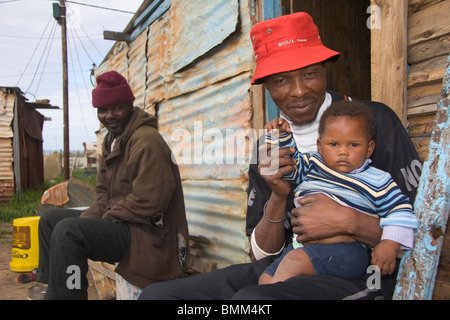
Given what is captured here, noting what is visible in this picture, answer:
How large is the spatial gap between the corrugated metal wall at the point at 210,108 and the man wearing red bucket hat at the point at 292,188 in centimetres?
164

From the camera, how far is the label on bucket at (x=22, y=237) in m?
4.17

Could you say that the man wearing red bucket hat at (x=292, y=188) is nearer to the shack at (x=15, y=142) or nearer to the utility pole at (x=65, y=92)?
the shack at (x=15, y=142)

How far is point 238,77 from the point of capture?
12.6 feet

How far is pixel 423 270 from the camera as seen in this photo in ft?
4.13

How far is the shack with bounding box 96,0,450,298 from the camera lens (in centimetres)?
219

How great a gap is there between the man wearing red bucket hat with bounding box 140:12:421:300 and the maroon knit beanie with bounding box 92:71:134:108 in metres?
1.77

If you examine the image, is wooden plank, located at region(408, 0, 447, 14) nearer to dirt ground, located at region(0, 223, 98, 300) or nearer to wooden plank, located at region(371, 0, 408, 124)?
wooden plank, located at region(371, 0, 408, 124)

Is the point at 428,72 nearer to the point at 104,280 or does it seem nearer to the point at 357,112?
the point at 357,112

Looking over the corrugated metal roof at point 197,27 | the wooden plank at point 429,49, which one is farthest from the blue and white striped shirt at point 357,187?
the corrugated metal roof at point 197,27

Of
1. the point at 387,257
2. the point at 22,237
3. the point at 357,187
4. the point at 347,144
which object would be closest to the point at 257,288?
the point at 387,257

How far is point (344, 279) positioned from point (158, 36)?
5296mm
